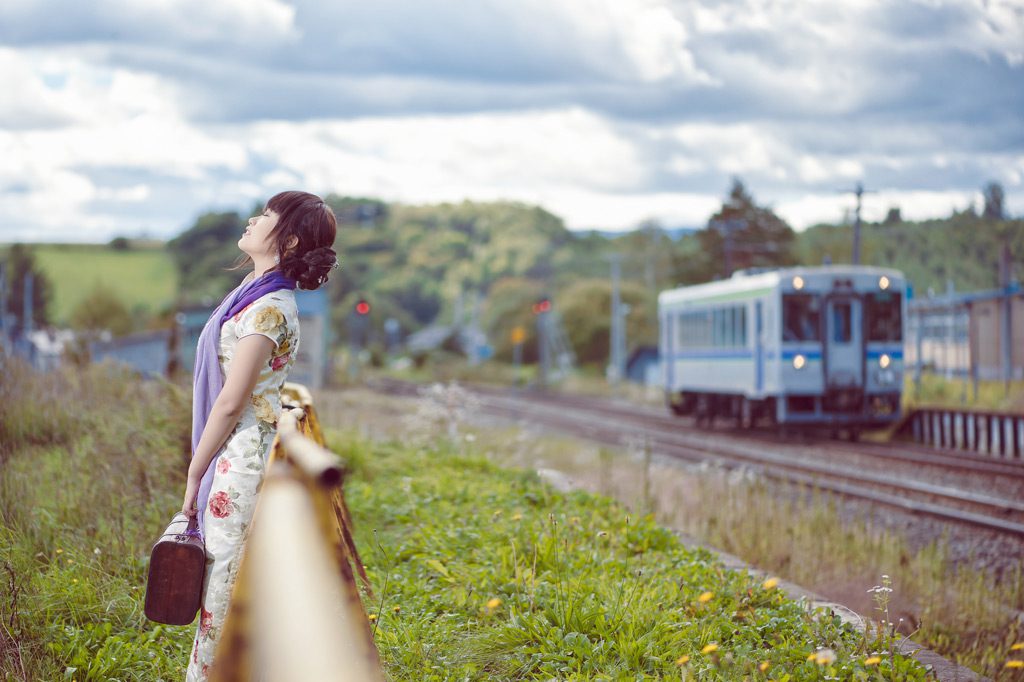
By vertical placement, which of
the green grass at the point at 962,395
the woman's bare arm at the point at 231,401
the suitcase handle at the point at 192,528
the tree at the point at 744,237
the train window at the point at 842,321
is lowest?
the green grass at the point at 962,395

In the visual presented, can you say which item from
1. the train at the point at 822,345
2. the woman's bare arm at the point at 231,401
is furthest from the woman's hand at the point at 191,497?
the train at the point at 822,345

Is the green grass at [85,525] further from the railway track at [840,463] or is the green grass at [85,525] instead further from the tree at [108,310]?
the tree at [108,310]

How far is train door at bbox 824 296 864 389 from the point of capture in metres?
20.4

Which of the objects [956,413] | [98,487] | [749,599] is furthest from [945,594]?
[956,413]

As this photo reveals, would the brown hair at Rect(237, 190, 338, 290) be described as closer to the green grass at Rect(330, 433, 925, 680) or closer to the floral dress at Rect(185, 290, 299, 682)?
the floral dress at Rect(185, 290, 299, 682)

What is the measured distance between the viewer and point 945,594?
25.2 ft

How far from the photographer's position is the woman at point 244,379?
3686mm

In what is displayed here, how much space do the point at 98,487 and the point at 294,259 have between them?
12.4 feet

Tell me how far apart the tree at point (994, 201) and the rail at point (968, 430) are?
634 inches

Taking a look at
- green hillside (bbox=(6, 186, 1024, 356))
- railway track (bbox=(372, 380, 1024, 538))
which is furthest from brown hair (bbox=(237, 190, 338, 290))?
green hillside (bbox=(6, 186, 1024, 356))

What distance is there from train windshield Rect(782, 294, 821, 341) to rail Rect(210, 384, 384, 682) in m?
17.5

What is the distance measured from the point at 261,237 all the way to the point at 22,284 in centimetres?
7613

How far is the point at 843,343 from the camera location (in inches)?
810

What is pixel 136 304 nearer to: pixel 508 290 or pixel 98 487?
pixel 508 290
